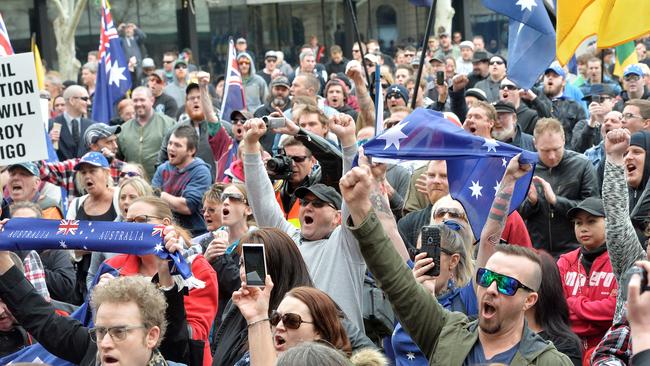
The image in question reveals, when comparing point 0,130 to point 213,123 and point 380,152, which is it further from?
point 213,123

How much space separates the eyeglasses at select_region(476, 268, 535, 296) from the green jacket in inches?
7.1

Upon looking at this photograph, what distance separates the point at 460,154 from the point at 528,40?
2987mm

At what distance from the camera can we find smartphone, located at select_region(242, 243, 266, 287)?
4871 mm

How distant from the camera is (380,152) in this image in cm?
685

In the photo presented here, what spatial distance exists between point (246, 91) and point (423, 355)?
12419 mm

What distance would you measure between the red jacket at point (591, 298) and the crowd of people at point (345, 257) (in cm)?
1

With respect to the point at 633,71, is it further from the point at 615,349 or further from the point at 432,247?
the point at 615,349

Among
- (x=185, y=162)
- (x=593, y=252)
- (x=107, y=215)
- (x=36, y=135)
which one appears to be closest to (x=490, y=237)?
(x=593, y=252)

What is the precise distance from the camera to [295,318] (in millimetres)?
5012

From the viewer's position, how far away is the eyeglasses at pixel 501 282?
493cm

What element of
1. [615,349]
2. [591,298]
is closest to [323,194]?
[591,298]

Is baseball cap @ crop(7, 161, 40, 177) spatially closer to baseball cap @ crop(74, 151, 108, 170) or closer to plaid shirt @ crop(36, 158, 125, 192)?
plaid shirt @ crop(36, 158, 125, 192)

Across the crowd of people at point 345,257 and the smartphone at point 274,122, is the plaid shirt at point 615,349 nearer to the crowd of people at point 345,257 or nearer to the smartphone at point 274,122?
the crowd of people at point 345,257

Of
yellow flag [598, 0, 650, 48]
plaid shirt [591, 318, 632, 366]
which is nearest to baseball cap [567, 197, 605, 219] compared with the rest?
yellow flag [598, 0, 650, 48]
